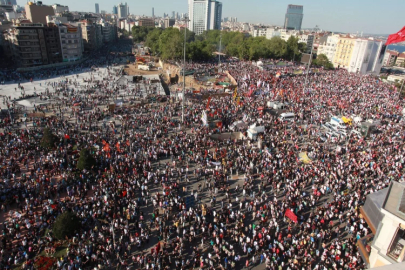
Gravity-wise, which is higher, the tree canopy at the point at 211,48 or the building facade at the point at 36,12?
the building facade at the point at 36,12

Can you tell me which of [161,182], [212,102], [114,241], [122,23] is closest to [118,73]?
[212,102]

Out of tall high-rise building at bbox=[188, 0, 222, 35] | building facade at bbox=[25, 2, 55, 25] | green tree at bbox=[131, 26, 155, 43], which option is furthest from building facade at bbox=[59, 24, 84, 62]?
tall high-rise building at bbox=[188, 0, 222, 35]

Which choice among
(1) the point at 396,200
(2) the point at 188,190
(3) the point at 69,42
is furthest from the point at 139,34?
(1) the point at 396,200

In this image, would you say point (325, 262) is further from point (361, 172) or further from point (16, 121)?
point (16, 121)

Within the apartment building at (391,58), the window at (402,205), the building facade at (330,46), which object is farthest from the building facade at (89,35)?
the apartment building at (391,58)

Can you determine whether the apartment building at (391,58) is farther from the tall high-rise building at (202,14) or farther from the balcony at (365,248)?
the tall high-rise building at (202,14)

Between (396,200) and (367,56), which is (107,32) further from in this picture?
(396,200)

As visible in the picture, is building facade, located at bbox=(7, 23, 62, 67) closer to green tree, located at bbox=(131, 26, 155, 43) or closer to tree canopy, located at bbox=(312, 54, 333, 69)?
green tree, located at bbox=(131, 26, 155, 43)
